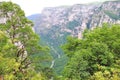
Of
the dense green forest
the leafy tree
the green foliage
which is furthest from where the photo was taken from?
the leafy tree

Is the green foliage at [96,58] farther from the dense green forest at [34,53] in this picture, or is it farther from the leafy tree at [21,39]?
the leafy tree at [21,39]

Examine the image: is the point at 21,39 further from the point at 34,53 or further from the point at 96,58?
the point at 96,58

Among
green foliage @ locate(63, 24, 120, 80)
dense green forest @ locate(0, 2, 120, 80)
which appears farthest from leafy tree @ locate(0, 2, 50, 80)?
green foliage @ locate(63, 24, 120, 80)

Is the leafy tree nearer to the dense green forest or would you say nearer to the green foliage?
the dense green forest

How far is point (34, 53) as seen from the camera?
46500mm

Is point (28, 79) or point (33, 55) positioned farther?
point (33, 55)

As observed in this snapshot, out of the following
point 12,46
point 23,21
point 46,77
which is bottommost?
point 46,77

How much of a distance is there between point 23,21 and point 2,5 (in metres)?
A: 3.92

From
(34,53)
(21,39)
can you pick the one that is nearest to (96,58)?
(34,53)

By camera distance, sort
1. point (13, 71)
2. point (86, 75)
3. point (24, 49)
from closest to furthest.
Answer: point (86, 75) → point (13, 71) → point (24, 49)

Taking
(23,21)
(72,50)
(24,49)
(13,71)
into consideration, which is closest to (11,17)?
(23,21)

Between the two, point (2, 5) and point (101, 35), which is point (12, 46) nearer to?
point (2, 5)

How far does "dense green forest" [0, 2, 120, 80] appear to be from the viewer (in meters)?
37.3

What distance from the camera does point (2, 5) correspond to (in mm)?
45562
